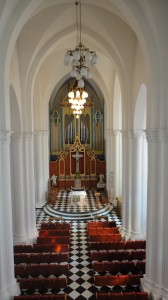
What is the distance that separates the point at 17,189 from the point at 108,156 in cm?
986

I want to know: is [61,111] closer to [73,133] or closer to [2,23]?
[73,133]

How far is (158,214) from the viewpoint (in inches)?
307

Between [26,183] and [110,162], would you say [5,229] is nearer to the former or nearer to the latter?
[26,183]

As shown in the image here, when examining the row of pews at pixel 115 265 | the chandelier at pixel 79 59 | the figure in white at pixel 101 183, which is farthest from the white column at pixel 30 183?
the figure in white at pixel 101 183

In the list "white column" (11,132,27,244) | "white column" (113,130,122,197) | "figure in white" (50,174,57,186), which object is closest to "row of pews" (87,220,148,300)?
"white column" (11,132,27,244)

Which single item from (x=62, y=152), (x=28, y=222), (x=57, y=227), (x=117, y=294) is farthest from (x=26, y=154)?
(x=62, y=152)

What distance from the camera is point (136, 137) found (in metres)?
11.7

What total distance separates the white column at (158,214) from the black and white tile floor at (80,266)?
7.02 ft

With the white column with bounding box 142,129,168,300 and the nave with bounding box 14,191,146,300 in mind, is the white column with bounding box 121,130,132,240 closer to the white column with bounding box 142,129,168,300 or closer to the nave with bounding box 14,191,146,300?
the nave with bounding box 14,191,146,300

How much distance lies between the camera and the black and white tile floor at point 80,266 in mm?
8992

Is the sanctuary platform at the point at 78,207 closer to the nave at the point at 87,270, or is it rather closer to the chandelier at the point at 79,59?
the nave at the point at 87,270

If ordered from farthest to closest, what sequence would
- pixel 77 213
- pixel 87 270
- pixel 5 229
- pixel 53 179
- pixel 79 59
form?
pixel 53 179 < pixel 77 213 < pixel 87 270 < pixel 79 59 < pixel 5 229

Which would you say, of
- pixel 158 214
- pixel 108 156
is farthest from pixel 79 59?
pixel 108 156

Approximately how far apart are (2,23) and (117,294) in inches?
310
